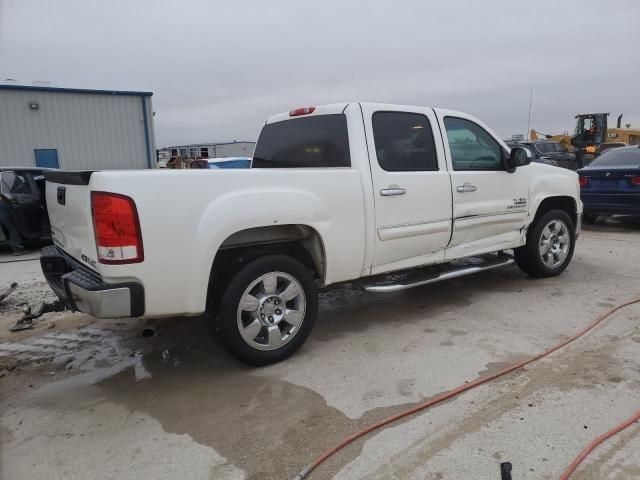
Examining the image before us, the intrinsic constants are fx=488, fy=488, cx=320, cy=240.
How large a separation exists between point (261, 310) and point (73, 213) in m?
1.39

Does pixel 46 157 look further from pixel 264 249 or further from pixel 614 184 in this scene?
pixel 614 184

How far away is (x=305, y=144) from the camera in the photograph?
435 centimetres

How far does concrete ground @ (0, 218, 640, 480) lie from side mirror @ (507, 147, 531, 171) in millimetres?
1368

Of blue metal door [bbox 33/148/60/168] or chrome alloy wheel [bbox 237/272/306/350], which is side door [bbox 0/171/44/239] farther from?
blue metal door [bbox 33/148/60/168]

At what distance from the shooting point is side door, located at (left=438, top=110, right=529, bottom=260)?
455 centimetres

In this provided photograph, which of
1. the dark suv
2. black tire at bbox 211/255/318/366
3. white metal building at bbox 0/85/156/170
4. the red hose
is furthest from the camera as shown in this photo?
the dark suv

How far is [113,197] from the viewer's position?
276 centimetres

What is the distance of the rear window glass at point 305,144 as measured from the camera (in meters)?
4.02

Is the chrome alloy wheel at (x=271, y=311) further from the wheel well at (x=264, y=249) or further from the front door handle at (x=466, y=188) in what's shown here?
the front door handle at (x=466, y=188)

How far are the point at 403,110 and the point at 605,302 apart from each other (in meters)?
2.77

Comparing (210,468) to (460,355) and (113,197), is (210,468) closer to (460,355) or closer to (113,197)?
(113,197)

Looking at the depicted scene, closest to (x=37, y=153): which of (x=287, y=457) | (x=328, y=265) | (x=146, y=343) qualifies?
(x=146, y=343)

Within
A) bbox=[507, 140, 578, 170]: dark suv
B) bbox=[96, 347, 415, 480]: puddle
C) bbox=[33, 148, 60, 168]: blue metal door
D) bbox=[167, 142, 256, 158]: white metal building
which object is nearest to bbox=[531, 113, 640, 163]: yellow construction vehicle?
bbox=[507, 140, 578, 170]: dark suv

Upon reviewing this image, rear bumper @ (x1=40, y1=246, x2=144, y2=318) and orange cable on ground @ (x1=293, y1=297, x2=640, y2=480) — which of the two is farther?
rear bumper @ (x1=40, y1=246, x2=144, y2=318)
